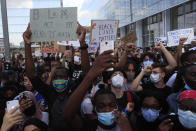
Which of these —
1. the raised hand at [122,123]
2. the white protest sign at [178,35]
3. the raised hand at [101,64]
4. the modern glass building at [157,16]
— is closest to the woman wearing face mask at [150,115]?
the raised hand at [122,123]

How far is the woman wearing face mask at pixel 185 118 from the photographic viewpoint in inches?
72.1

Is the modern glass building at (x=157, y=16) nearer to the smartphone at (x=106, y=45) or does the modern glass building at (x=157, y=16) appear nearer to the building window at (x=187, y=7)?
the building window at (x=187, y=7)

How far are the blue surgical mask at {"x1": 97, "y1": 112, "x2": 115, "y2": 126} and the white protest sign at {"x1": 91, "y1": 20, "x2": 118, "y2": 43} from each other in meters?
1.92

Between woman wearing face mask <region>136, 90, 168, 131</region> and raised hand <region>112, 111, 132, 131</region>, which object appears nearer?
raised hand <region>112, 111, 132, 131</region>

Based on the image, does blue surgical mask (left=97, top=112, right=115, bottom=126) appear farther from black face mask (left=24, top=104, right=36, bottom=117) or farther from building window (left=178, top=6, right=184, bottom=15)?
building window (left=178, top=6, right=184, bottom=15)

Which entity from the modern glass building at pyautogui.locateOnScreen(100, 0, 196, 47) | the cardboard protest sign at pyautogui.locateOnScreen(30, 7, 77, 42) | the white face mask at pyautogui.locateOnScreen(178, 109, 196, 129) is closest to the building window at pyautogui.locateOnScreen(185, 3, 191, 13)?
the modern glass building at pyautogui.locateOnScreen(100, 0, 196, 47)

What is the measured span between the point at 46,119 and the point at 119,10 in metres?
29.0

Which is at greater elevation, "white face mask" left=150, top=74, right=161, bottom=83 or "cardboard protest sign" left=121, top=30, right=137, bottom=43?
"cardboard protest sign" left=121, top=30, right=137, bottom=43

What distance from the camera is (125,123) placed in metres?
1.85

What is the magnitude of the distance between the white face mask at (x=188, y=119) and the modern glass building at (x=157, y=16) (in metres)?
14.4

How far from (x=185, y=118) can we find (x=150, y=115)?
0.58 metres

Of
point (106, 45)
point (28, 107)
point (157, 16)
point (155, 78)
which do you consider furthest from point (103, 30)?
point (157, 16)

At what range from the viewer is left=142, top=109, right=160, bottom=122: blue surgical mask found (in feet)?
7.79

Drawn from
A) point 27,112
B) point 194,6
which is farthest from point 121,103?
point 194,6
